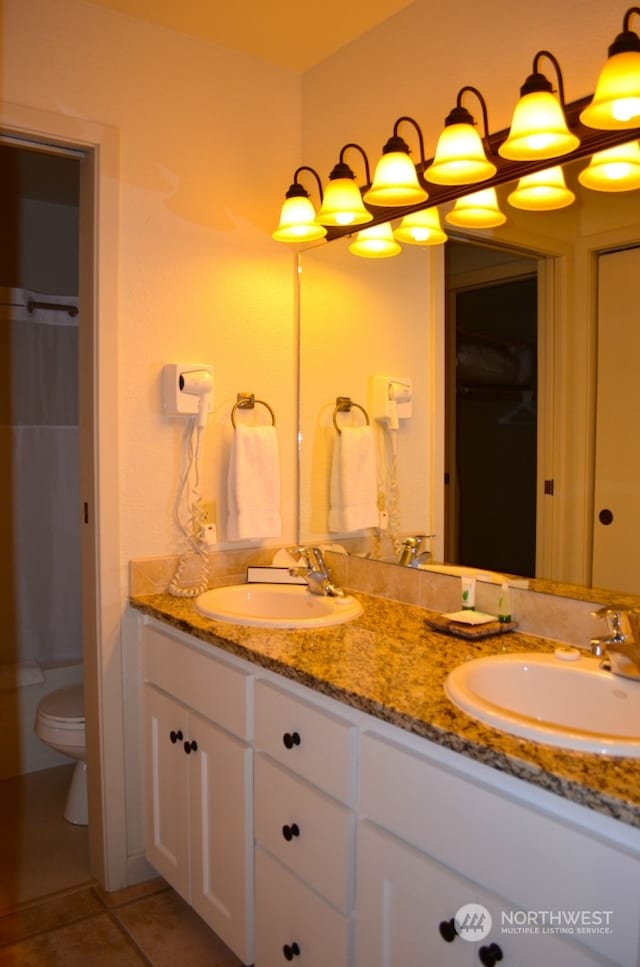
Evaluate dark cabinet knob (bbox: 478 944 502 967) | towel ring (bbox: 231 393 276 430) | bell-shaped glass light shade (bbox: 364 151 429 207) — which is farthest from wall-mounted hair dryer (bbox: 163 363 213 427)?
dark cabinet knob (bbox: 478 944 502 967)

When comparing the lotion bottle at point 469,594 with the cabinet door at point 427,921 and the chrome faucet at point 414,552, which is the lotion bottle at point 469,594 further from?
the cabinet door at point 427,921

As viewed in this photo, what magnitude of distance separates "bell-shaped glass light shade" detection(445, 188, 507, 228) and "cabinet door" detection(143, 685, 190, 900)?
4.76 ft

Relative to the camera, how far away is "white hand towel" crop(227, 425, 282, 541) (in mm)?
2270

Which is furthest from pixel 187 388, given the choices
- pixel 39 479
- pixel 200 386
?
pixel 39 479

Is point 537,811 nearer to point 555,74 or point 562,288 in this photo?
point 562,288

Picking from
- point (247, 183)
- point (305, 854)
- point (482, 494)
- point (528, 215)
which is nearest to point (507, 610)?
point (482, 494)

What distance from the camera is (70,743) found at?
8.13 ft

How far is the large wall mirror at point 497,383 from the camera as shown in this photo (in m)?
1.58

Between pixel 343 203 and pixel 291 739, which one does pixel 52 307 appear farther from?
pixel 291 739

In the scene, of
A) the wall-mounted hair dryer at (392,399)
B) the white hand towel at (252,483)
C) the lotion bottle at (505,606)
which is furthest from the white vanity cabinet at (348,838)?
the wall-mounted hair dryer at (392,399)

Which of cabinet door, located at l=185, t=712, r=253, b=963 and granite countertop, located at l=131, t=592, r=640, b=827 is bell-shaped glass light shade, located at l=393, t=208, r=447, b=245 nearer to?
granite countertop, located at l=131, t=592, r=640, b=827

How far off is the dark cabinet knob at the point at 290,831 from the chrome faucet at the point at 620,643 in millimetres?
701

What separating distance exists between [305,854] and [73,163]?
8.48ft

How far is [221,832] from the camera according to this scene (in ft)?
5.93
